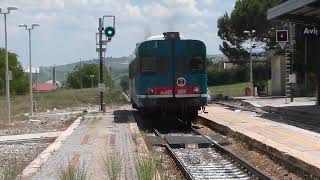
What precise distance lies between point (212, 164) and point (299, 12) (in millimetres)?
16470

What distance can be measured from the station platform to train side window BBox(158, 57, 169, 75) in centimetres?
264

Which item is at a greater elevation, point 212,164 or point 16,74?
point 16,74

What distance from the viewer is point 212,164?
14.1 m

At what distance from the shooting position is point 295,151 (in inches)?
541

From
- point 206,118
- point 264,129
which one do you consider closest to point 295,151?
point 264,129

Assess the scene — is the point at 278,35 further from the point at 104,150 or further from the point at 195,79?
the point at 104,150

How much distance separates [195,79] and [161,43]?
5.84 feet

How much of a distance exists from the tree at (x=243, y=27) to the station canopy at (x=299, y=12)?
28.6 metres

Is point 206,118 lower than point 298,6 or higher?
lower

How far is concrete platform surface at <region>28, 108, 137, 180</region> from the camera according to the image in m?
11.2

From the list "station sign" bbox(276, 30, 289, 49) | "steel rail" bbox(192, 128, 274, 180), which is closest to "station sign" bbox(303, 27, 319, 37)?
"station sign" bbox(276, 30, 289, 49)

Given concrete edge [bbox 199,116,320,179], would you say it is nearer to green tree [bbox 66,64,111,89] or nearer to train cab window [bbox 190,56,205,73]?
train cab window [bbox 190,56,205,73]

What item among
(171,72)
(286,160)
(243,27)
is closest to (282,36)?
(171,72)

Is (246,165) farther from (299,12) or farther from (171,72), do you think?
(299,12)
